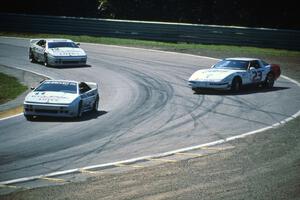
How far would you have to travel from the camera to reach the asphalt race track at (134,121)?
13039 mm

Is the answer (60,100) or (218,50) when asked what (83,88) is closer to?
(60,100)

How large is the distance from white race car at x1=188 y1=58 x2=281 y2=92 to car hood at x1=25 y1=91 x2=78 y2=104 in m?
6.07

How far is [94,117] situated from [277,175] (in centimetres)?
777

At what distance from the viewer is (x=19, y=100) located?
20.3 metres

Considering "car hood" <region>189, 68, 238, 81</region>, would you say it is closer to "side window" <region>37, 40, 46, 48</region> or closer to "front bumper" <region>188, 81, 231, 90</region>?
"front bumper" <region>188, 81, 231, 90</region>

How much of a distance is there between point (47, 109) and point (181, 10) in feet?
98.0

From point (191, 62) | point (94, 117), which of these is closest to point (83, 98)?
point (94, 117)

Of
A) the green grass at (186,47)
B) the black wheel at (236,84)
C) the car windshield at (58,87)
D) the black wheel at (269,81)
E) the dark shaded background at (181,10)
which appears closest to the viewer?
the car windshield at (58,87)

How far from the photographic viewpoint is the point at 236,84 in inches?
874

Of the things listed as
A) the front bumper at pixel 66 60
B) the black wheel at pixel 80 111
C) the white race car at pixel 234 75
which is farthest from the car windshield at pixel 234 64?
the front bumper at pixel 66 60

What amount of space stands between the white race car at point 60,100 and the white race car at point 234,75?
16.2 ft

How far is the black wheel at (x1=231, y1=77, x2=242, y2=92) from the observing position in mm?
22109

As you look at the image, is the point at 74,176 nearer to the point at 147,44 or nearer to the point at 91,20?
the point at 147,44

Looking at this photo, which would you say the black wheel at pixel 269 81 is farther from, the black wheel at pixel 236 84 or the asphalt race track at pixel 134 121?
the black wheel at pixel 236 84
